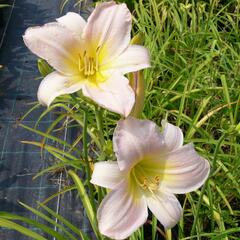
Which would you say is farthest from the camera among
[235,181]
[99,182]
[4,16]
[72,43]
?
[4,16]

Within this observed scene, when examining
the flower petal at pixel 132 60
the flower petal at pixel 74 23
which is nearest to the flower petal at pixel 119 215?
the flower petal at pixel 132 60

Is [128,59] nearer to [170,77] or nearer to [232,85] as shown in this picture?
[232,85]

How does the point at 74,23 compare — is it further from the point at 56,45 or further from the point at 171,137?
the point at 171,137

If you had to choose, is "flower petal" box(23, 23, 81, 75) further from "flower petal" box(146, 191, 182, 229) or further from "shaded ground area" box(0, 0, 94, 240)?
"shaded ground area" box(0, 0, 94, 240)

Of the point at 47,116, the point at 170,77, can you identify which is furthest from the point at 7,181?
the point at 170,77

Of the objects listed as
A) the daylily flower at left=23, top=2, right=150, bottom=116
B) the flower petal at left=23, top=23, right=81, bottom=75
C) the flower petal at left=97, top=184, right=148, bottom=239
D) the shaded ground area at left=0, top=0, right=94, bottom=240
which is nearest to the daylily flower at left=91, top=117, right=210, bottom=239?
the flower petal at left=97, top=184, right=148, bottom=239

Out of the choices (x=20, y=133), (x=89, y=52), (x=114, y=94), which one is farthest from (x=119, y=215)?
(x=20, y=133)

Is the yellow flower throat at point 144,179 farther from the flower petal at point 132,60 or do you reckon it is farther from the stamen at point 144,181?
the flower petal at point 132,60
